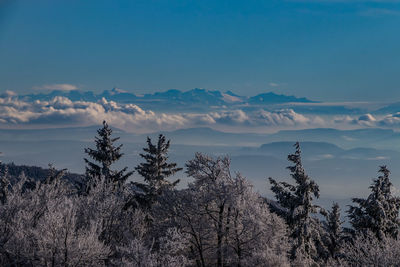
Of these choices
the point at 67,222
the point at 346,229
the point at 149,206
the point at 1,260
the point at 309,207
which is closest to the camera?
the point at 67,222

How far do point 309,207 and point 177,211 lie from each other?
14.5 meters

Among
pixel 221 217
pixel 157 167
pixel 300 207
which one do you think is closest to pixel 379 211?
pixel 300 207

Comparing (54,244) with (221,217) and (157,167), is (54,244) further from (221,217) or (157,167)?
(157,167)

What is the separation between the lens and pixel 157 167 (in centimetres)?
5559

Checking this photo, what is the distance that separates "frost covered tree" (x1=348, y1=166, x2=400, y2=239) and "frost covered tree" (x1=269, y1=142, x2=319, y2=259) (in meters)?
6.48

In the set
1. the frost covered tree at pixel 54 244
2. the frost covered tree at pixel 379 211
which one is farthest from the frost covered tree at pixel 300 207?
the frost covered tree at pixel 54 244

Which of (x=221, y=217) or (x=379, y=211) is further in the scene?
(x=379, y=211)

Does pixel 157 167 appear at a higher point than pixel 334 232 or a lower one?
higher

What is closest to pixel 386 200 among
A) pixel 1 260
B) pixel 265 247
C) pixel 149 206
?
pixel 265 247

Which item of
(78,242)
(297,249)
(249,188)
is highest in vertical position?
(249,188)

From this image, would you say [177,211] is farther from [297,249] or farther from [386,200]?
[386,200]

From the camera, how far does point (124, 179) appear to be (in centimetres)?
5903

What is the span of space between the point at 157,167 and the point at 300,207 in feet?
70.5

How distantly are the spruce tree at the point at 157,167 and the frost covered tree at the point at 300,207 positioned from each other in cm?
1763
